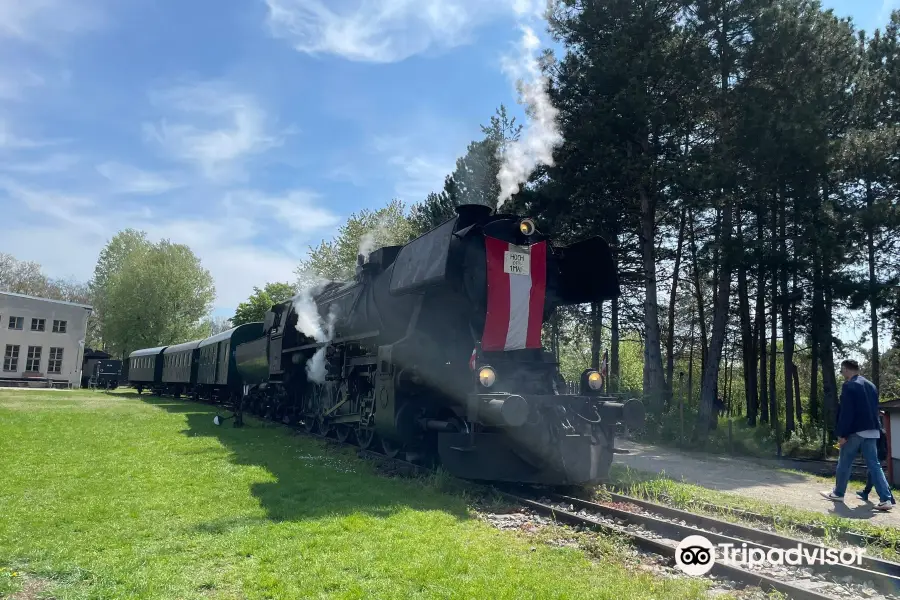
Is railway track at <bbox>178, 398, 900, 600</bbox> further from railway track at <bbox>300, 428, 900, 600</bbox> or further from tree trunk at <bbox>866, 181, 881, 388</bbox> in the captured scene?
tree trunk at <bbox>866, 181, 881, 388</bbox>

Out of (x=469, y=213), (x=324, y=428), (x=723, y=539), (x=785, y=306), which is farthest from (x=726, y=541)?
(x=785, y=306)

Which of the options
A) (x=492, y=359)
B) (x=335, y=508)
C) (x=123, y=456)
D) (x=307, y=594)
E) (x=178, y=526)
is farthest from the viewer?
(x=123, y=456)

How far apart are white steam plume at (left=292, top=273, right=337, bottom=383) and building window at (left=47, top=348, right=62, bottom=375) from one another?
38038 mm

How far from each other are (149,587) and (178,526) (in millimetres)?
1778

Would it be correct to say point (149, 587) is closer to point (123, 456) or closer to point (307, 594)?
point (307, 594)

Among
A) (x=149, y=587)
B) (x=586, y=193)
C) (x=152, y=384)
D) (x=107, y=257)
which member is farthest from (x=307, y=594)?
(x=107, y=257)

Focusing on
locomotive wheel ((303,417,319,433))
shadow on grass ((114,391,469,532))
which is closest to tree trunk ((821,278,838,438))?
locomotive wheel ((303,417,319,433))

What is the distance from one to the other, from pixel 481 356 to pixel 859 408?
4.84m

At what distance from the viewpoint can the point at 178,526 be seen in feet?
20.2

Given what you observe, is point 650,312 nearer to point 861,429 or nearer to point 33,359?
point 861,429

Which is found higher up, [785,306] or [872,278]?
[872,278]

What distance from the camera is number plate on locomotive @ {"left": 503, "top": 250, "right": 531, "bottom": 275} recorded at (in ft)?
27.5

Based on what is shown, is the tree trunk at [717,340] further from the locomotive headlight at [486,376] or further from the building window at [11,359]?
the building window at [11,359]

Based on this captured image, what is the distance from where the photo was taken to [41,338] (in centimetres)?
4384
